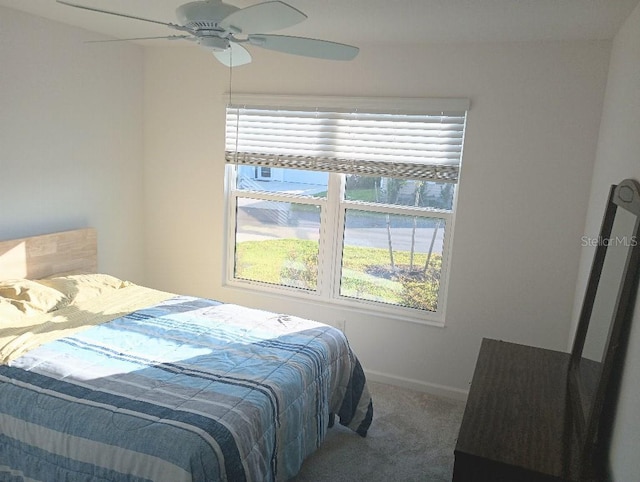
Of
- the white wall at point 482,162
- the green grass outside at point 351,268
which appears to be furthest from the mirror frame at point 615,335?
the green grass outside at point 351,268

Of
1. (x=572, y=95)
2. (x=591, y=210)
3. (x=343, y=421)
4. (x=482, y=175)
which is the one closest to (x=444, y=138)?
(x=482, y=175)

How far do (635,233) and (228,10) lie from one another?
151 cm

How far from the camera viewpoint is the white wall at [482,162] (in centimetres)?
307

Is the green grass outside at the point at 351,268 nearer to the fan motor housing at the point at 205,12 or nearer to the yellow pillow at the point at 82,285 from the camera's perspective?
the yellow pillow at the point at 82,285

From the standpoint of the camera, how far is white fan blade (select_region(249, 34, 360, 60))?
203cm

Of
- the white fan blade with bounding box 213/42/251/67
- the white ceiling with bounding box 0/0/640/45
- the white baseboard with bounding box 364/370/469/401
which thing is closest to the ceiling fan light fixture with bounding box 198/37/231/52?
the white fan blade with bounding box 213/42/251/67

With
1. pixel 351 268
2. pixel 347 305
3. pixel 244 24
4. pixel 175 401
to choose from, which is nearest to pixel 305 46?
pixel 244 24

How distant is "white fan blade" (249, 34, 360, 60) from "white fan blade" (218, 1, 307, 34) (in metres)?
0.13

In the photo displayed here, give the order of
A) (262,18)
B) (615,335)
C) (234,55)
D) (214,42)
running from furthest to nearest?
(234,55) → (214,42) → (262,18) → (615,335)

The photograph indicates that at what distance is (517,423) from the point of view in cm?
183

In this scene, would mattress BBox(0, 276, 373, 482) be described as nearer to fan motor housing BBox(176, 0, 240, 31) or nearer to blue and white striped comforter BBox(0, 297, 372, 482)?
blue and white striped comforter BBox(0, 297, 372, 482)

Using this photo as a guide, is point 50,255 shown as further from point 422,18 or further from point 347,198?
point 422,18

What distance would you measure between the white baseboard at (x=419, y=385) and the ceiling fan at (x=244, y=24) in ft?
7.69

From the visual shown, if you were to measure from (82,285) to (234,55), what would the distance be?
1780mm
